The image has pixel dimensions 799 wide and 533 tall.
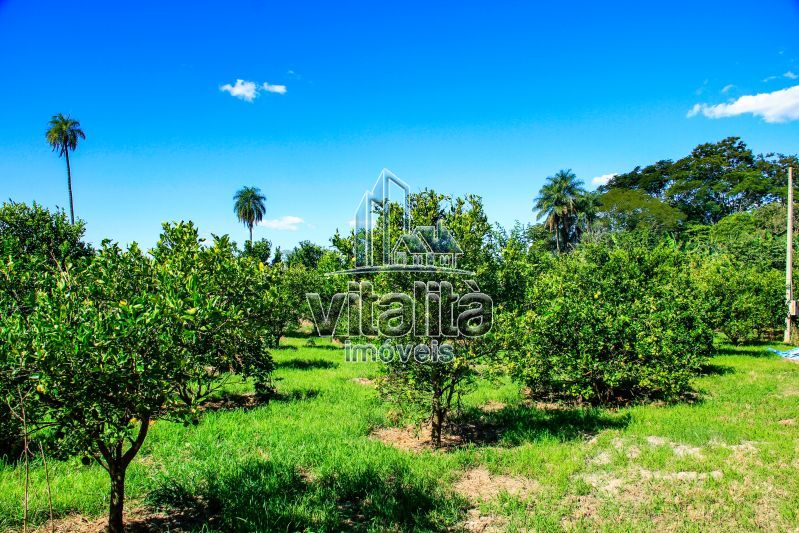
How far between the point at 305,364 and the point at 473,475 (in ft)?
39.6

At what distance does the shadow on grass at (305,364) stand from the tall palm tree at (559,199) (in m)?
44.0

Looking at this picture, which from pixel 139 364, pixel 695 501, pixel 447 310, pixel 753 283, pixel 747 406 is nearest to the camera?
pixel 139 364

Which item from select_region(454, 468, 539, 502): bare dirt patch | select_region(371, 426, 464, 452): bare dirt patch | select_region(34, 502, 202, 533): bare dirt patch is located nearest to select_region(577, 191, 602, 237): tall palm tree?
select_region(371, 426, 464, 452): bare dirt patch

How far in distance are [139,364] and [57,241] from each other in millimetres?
15383

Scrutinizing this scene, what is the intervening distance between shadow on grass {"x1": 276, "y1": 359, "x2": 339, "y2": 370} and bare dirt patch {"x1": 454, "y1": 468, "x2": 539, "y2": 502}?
11128mm

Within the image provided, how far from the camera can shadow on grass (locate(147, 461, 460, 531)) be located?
5805mm

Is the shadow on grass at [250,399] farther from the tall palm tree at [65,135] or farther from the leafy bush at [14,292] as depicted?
the tall palm tree at [65,135]

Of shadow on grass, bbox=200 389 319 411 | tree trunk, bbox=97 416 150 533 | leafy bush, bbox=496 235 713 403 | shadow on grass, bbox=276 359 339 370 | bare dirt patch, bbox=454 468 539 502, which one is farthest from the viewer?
shadow on grass, bbox=276 359 339 370

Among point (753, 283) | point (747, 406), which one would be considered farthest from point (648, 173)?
point (747, 406)

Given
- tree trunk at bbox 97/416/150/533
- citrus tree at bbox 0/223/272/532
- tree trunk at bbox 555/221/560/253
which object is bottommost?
tree trunk at bbox 97/416/150/533

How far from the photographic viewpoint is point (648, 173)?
6869 cm

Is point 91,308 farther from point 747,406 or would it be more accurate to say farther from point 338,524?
point 747,406

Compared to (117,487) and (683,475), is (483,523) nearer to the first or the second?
(683,475)

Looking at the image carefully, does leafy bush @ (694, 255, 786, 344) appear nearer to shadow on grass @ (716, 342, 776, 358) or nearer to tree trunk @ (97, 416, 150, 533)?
shadow on grass @ (716, 342, 776, 358)
